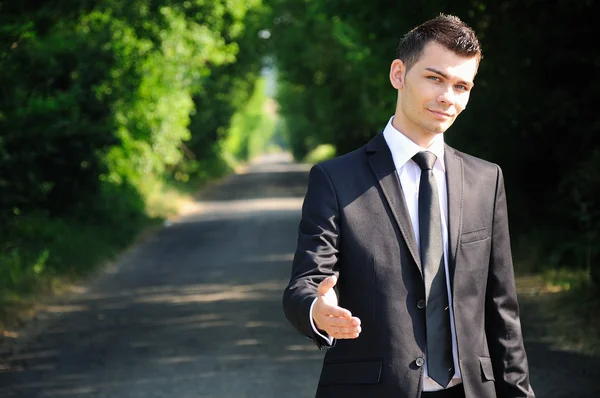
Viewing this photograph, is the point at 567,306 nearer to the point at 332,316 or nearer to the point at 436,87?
the point at 436,87

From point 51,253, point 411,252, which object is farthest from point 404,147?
point 51,253

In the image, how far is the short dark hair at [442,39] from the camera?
331 centimetres

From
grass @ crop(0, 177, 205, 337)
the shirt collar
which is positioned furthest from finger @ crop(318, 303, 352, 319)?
grass @ crop(0, 177, 205, 337)

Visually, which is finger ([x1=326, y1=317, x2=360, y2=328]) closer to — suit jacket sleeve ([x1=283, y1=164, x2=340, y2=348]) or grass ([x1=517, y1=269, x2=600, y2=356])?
suit jacket sleeve ([x1=283, y1=164, x2=340, y2=348])

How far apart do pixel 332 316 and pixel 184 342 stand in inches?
326

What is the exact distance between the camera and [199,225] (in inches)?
1067

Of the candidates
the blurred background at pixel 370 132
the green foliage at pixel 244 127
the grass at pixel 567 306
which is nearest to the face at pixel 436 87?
the grass at pixel 567 306

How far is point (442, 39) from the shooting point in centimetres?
331

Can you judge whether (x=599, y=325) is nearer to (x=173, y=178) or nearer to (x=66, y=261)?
(x=66, y=261)

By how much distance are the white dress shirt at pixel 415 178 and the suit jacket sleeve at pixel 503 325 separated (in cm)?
18

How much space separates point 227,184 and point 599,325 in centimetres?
4270

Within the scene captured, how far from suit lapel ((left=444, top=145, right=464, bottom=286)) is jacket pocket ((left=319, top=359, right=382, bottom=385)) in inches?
13.3

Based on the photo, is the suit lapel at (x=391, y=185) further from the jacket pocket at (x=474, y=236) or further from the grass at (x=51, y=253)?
the grass at (x=51, y=253)

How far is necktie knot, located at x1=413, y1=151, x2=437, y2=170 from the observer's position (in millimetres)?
3388
